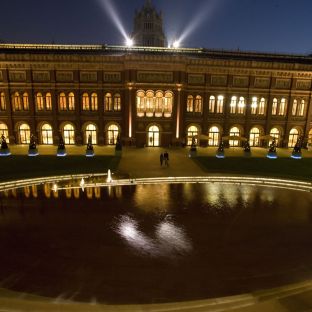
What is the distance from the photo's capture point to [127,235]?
14.9 metres

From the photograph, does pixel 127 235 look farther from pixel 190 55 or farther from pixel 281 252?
pixel 190 55

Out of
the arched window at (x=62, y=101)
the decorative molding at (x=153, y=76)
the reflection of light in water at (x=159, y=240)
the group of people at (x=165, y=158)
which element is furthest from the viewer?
the arched window at (x=62, y=101)

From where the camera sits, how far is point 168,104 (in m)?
42.2

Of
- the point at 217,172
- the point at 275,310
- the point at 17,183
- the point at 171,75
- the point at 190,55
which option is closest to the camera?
the point at 275,310

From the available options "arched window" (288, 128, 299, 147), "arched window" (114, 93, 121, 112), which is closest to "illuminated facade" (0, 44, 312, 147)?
"arched window" (114, 93, 121, 112)

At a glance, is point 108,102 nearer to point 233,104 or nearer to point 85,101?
point 85,101

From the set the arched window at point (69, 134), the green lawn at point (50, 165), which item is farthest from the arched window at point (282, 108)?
the arched window at point (69, 134)

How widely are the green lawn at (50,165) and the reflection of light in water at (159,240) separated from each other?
1326cm

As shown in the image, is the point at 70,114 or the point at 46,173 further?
the point at 70,114

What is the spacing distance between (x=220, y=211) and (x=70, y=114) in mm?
31541

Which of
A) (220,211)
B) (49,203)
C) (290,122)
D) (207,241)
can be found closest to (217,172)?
(220,211)

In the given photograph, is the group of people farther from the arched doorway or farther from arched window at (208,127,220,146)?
arched window at (208,127,220,146)

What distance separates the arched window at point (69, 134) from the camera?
4334cm

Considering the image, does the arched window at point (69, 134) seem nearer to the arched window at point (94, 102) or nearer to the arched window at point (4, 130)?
the arched window at point (94, 102)
